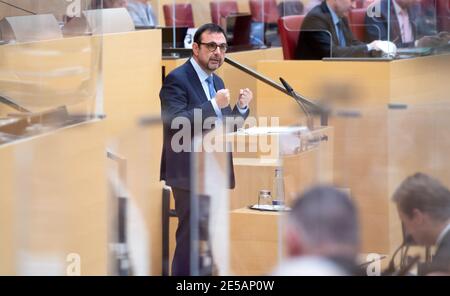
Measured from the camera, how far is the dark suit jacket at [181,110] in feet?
11.0

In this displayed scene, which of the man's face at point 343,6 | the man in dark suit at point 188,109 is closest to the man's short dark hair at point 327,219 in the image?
the man in dark suit at point 188,109

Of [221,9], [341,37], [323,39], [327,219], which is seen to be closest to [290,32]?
[323,39]

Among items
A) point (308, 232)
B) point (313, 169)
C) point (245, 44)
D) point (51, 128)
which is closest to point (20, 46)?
point (51, 128)

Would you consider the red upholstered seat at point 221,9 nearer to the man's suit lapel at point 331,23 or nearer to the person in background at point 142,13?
the person in background at point 142,13

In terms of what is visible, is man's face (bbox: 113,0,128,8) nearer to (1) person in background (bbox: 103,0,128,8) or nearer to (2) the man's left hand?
(1) person in background (bbox: 103,0,128,8)

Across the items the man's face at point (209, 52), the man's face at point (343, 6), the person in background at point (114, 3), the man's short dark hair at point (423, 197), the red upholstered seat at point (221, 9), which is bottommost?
the man's short dark hair at point (423, 197)

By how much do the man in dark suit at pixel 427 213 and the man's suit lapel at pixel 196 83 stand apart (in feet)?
6.23

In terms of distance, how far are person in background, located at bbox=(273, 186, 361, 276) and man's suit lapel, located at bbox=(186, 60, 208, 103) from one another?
Result: 2718 millimetres

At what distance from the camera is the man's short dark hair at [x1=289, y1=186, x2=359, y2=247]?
7.79 feet

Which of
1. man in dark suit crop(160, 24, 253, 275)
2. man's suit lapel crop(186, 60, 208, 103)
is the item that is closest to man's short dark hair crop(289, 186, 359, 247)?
man in dark suit crop(160, 24, 253, 275)

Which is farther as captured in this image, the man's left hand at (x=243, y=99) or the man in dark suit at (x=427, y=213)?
the man's left hand at (x=243, y=99)

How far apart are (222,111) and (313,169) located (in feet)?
5.39

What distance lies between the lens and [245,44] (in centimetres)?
927

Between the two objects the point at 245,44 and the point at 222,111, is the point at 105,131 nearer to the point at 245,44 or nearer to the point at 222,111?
the point at 222,111
